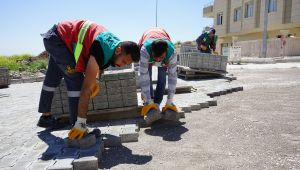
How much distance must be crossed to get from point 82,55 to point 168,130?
168cm

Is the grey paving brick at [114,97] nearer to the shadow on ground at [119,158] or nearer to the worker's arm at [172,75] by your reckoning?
the worker's arm at [172,75]

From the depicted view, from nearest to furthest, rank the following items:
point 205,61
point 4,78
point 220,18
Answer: point 205,61
point 4,78
point 220,18

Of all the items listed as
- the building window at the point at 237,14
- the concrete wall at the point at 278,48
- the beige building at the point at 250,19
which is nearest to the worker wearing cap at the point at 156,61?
the concrete wall at the point at 278,48

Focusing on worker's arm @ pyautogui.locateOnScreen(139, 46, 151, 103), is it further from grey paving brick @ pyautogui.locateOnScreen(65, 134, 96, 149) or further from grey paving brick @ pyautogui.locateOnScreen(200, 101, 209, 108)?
grey paving brick @ pyautogui.locateOnScreen(200, 101, 209, 108)

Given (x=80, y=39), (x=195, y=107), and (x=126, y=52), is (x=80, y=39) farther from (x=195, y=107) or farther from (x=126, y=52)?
(x=195, y=107)

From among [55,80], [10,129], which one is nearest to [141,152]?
[55,80]

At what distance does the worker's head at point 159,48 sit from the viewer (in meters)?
3.79

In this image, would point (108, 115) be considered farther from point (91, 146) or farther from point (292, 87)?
point (292, 87)

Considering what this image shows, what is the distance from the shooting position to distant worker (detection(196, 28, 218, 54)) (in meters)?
9.84

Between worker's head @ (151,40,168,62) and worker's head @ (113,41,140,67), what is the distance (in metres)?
0.74

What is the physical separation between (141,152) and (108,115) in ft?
4.17

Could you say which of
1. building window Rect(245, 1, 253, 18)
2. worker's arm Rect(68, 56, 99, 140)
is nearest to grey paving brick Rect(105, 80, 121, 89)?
worker's arm Rect(68, 56, 99, 140)

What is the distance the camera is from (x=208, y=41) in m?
10.1

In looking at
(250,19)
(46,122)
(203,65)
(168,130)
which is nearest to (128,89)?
(168,130)
